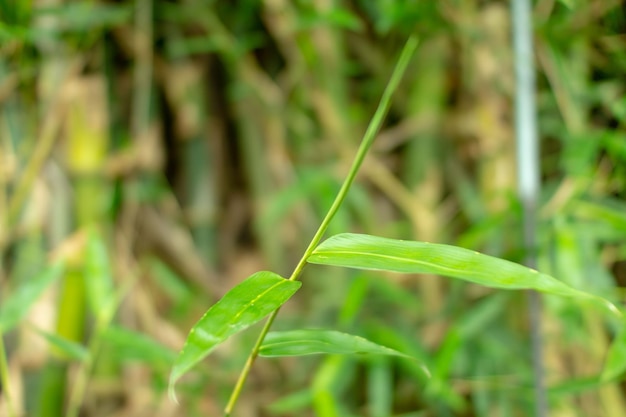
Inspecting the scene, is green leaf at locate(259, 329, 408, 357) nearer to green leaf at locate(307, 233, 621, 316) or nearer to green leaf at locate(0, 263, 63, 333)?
green leaf at locate(307, 233, 621, 316)

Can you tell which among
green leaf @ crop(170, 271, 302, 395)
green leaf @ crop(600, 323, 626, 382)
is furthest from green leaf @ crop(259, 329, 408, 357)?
green leaf @ crop(600, 323, 626, 382)

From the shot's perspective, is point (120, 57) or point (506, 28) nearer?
point (506, 28)

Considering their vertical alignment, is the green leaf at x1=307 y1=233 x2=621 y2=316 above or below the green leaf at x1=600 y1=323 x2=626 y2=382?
above

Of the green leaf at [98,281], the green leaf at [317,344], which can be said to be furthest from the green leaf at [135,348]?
the green leaf at [317,344]

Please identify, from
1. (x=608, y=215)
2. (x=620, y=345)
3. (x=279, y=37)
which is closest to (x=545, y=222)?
(x=608, y=215)

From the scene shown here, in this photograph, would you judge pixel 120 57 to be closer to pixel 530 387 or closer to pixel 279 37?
pixel 279 37

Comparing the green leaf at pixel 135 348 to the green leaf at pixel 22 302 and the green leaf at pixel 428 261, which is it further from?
the green leaf at pixel 428 261

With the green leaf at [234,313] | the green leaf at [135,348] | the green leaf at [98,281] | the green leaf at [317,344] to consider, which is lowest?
the green leaf at [135,348]
